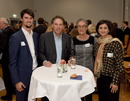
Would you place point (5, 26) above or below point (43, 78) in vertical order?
above

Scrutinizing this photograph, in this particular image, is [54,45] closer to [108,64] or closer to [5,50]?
[108,64]

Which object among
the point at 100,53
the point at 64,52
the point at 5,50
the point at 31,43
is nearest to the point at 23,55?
the point at 31,43

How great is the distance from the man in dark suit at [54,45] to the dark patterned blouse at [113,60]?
0.69m

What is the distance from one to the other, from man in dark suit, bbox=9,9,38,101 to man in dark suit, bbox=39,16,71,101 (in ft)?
0.61

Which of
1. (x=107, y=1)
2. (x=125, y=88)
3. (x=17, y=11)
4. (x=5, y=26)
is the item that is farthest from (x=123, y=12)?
(x=5, y=26)

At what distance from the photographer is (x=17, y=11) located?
9945 mm

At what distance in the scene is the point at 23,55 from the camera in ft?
7.22

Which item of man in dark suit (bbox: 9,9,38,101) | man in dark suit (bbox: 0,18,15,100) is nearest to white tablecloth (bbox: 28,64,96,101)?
man in dark suit (bbox: 9,9,38,101)

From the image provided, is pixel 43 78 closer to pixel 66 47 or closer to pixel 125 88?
pixel 66 47

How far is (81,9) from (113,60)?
10.2m

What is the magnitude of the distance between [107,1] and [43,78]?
1054 centimetres

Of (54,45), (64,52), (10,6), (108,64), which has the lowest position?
(108,64)

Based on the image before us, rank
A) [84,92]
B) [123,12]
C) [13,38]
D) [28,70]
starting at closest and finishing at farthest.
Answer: [84,92] → [13,38] → [28,70] → [123,12]

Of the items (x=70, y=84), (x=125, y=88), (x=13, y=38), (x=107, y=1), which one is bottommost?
(x=125, y=88)
